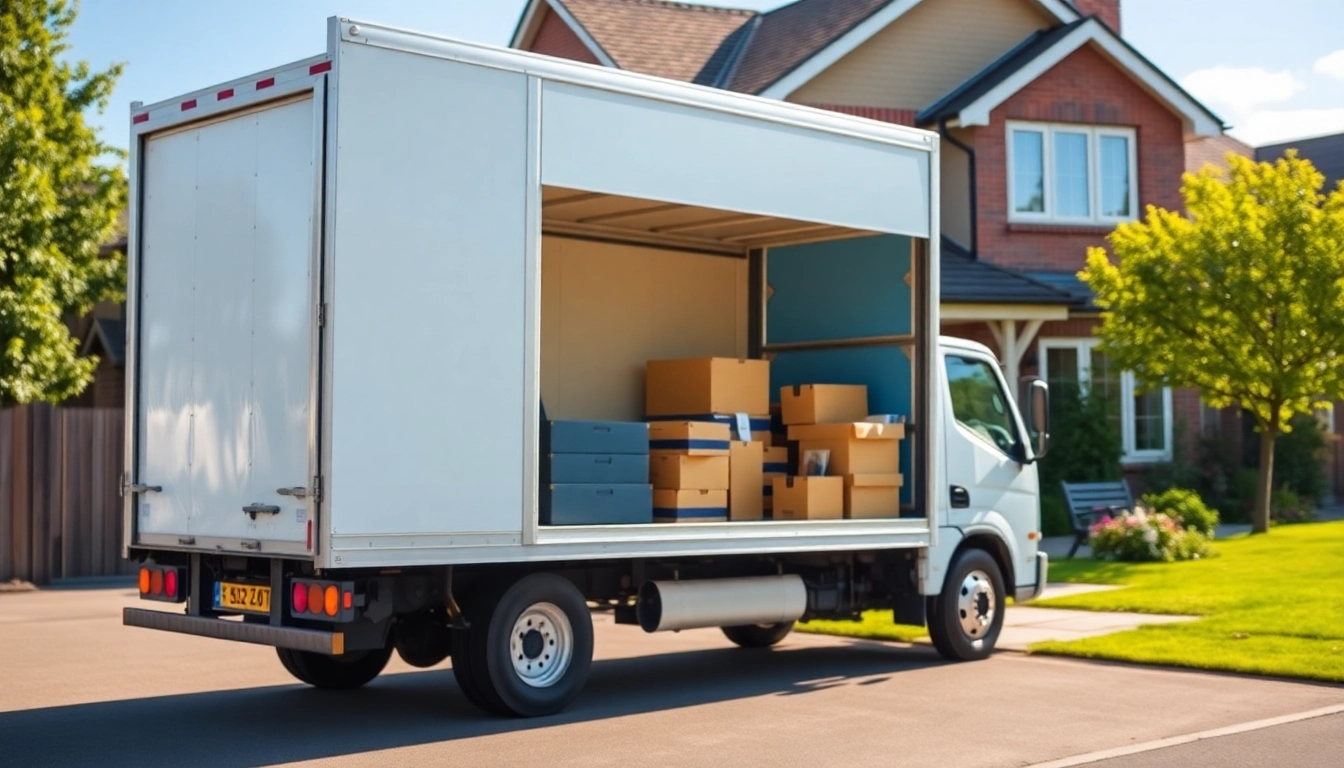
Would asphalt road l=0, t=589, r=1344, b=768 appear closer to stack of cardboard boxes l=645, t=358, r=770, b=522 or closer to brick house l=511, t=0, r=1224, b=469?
stack of cardboard boxes l=645, t=358, r=770, b=522

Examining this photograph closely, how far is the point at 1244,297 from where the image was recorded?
19734 mm

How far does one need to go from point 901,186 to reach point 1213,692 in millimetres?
3793

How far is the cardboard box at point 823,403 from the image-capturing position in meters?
11.6

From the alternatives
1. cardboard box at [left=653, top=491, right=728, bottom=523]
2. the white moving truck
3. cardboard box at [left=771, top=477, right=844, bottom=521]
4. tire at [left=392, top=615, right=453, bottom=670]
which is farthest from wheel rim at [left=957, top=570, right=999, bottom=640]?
tire at [left=392, top=615, right=453, bottom=670]

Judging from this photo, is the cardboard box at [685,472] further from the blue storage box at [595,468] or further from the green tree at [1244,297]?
the green tree at [1244,297]

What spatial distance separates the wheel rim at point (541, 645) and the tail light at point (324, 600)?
1.04 m

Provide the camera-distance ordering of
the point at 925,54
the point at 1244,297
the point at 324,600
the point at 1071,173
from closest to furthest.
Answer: the point at 324,600 → the point at 1244,297 → the point at 1071,173 → the point at 925,54

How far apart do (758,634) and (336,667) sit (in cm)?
367

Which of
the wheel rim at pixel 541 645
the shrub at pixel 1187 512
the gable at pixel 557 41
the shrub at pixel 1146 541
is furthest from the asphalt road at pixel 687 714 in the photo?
the gable at pixel 557 41

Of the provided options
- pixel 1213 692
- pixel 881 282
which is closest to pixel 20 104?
pixel 881 282

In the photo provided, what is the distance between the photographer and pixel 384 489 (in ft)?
26.6

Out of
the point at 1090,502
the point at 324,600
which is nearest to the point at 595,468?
the point at 324,600

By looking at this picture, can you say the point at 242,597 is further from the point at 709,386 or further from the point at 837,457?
the point at 837,457

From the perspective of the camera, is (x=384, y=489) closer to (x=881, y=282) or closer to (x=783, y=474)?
(x=783, y=474)
